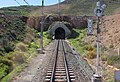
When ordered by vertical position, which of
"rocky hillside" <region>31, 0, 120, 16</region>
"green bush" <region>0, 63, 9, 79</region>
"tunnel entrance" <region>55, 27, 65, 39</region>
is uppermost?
"rocky hillside" <region>31, 0, 120, 16</region>

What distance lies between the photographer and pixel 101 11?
1888 cm

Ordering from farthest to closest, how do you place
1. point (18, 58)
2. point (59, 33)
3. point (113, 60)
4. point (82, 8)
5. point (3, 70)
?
point (82, 8)
point (59, 33)
point (18, 58)
point (113, 60)
point (3, 70)

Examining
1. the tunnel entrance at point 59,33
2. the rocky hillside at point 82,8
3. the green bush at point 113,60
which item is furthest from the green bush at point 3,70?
the rocky hillside at point 82,8

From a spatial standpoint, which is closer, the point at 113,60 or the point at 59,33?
the point at 113,60

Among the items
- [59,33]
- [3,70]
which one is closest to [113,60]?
[3,70]

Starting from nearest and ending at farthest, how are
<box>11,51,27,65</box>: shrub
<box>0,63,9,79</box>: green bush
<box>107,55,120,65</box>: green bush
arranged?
<box>0,63,9,79</box>: green bush < <box>107,55,120,65</box>: green bush < <box>11,51,27,65</box>: shrub

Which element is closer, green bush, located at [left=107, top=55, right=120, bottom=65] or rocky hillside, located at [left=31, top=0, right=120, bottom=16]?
green bush, located at [left=107, top=55, right=120, bottom=65]

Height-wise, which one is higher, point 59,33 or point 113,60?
point 59,33

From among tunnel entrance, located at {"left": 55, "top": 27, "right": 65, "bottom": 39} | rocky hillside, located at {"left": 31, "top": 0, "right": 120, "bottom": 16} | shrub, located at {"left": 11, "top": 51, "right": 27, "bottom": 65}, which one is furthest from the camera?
rocky hillside, located at {"left": 31, "top": 0, "right": 120, "bottom": 16}

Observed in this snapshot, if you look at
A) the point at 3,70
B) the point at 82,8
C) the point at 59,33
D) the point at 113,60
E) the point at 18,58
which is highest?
the point at 82,8

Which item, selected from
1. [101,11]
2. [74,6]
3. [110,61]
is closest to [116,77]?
[101,11]

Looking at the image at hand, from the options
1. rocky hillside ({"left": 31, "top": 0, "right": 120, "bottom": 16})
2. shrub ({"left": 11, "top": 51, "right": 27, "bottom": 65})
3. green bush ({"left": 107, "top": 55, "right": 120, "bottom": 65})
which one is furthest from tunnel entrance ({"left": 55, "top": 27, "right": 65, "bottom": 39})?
green bush ({"left": 107, "top": 55, "right": 120, "bottom": 65})

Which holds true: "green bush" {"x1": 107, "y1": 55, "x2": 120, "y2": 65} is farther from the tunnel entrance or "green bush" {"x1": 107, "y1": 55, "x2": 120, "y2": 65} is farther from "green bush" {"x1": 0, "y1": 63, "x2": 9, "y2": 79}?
the tunnel entrance

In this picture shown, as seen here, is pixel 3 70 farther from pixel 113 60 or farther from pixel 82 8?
pixel 82 8
